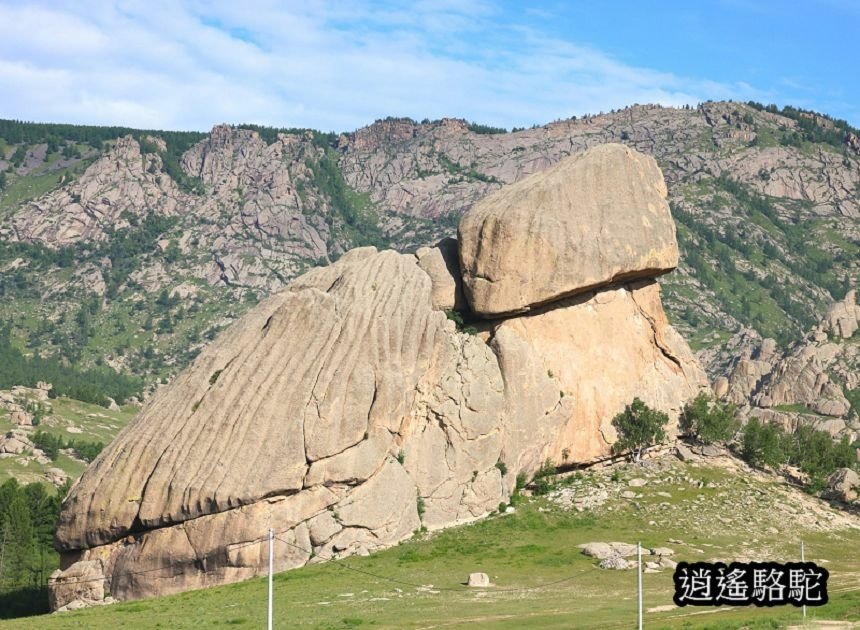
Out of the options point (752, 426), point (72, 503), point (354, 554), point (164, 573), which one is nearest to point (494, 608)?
point (354, 554)

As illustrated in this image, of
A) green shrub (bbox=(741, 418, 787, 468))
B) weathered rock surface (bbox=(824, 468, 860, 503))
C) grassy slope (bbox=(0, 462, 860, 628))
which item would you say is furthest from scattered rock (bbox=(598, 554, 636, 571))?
green shrub (bbox=(741, 418, 787, 468))

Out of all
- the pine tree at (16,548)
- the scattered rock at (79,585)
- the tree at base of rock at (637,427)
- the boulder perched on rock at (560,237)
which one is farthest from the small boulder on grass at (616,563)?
the pine tree at (16,548)

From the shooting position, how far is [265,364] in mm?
80250

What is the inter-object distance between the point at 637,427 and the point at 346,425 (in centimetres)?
2692

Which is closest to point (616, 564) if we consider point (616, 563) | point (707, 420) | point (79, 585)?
point (616, 563)

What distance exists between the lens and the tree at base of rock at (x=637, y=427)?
92.7m

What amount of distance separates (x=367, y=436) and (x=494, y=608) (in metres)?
21.7

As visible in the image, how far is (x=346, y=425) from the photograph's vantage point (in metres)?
78.7

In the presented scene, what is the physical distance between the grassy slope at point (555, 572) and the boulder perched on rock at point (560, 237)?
53.1 ft

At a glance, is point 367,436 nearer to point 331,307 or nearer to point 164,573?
point 331,307

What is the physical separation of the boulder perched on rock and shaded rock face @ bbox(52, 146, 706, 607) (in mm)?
1452

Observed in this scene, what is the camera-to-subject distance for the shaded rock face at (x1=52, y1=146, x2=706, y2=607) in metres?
74.7

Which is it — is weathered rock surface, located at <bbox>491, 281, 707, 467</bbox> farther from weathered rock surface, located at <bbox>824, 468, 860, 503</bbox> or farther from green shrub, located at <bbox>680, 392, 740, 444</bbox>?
weathered rock surface, located at <bbox>824, 468, 860, 503</bbox>

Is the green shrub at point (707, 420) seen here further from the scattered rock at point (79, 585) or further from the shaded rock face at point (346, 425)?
the scattered rock at point (79, 585)
